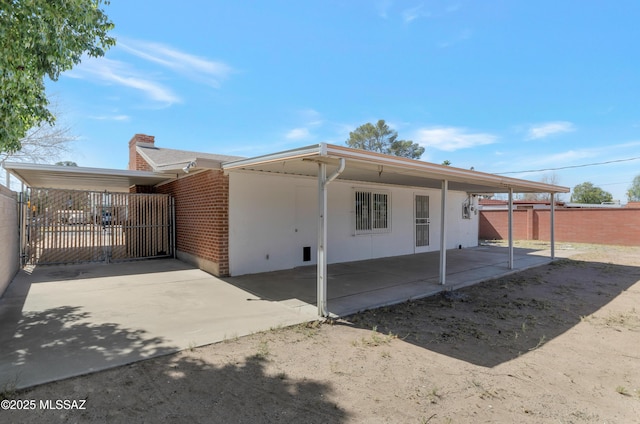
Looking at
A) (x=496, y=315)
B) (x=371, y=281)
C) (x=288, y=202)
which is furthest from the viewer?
(x=288, y=202)

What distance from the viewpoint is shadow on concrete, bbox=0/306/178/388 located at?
2.98m

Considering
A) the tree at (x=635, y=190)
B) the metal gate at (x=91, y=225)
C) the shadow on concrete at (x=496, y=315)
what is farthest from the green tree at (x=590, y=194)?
the metal gate at (x=91, y=225)

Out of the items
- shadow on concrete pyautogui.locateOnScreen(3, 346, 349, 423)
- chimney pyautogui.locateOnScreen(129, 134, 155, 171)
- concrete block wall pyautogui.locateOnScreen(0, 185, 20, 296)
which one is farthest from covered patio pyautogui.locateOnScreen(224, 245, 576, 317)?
chimney pyautogui.locateOnScreen(129, 134, 155, 171)

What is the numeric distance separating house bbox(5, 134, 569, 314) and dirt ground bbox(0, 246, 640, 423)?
1387 mm

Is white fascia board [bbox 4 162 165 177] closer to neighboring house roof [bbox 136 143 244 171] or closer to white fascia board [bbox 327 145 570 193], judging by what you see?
neighboring house roof [bbox 136 143 244 171]

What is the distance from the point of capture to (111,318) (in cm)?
458

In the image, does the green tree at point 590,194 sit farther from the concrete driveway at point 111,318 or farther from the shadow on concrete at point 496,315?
the concrete driveway at point 111,318

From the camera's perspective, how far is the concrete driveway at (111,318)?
3.25 m

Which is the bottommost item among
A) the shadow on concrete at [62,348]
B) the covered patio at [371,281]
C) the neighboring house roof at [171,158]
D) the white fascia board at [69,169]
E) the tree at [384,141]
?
the covered patio at [371,281]

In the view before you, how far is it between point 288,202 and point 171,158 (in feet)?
17.0

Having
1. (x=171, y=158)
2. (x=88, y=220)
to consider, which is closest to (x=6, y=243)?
(x=88, y=220)

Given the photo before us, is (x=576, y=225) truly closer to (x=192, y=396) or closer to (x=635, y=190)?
(x=192, y=396)

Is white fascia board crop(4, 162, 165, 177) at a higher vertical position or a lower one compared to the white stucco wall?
higher

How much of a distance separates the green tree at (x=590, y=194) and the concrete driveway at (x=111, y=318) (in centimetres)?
5848
